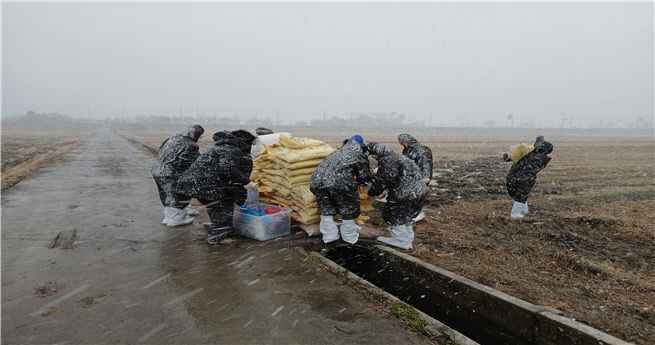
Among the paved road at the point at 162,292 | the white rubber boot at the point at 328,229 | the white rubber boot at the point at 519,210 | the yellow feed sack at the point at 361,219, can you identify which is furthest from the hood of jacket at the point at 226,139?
the white rubber boot at the point at 519,210

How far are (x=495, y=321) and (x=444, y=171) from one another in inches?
424

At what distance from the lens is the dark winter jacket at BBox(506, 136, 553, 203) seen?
20.4ft

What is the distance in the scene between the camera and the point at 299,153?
17.5 feet

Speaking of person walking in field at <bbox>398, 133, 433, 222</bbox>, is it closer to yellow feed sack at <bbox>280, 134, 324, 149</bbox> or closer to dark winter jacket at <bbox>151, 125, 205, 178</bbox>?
yellow feed sack at <bbox>280, 134, 324, 149</bbox>

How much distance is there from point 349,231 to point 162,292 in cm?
250

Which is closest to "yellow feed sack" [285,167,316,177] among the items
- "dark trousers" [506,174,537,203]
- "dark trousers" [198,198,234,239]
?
"dark trousers" [198,198,234,239]

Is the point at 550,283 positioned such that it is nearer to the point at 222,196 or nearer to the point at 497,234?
the point at 497,234

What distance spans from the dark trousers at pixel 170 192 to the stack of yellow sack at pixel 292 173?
1.38m

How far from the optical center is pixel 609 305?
11.1 ft

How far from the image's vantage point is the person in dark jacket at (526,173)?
245 inches

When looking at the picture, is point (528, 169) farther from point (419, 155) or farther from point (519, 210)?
point (419, 155)

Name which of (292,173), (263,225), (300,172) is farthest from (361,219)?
(263,225)

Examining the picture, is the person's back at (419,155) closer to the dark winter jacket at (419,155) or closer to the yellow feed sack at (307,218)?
the dark winter jacket at (419,155)

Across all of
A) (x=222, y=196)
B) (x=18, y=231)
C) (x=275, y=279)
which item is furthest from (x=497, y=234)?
(x=18, y=231)
